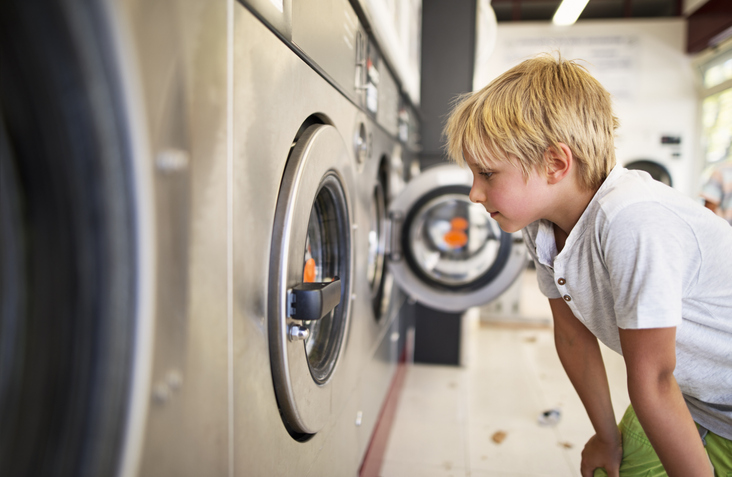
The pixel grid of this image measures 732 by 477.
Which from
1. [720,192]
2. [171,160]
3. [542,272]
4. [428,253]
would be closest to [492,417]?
[428,253]

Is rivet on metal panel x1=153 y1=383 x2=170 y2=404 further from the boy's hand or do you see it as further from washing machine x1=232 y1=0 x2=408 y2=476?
the boy's hand

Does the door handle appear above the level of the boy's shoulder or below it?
below

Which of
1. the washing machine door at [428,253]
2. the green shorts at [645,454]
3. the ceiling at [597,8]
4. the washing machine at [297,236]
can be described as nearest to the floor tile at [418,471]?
the washing machine at [297,236]

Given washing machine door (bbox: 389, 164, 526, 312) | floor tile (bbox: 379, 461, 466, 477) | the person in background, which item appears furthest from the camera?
the person in background

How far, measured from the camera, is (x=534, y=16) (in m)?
4.72

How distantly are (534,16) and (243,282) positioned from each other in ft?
16.7

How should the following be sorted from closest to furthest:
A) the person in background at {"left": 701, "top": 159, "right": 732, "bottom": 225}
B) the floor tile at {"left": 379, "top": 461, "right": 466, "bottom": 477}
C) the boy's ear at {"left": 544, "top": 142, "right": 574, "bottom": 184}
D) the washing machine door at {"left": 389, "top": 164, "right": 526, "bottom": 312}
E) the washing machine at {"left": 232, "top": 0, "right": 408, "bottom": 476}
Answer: the washing machine at {"left": 232, "top": 0, "right": 408, "bottom": 476} < the boy's ear at {"left": 544, "top": 142, "right": 574, "bottom": 184} < the floor tile at {"left": 379, "top": 461, "right": 466, "bottom": 477} < the washing machine door at {"left": 389, "top": 164, "right": 526, "bottom": 312} < the person in background at {"left": 701, "top": 159, "right": 732, "bottom": 225}

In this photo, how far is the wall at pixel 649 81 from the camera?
4312 mm

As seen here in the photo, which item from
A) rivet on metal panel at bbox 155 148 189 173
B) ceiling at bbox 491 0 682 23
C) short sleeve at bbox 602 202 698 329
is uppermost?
ceiling at bbox 491 0 682 23

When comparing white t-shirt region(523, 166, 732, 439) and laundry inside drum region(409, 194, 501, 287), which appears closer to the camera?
white t-shirt region(523, 166, 732, 439)

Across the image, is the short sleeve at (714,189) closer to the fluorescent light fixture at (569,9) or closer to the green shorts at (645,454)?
the fluorescent light fixture at (569,9)

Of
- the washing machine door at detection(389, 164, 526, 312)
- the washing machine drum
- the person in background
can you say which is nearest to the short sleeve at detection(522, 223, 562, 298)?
the washing machine door at detection(389, 164, 526, 312)

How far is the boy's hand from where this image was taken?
0.99 metres

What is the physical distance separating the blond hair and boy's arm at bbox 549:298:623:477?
0.37m
